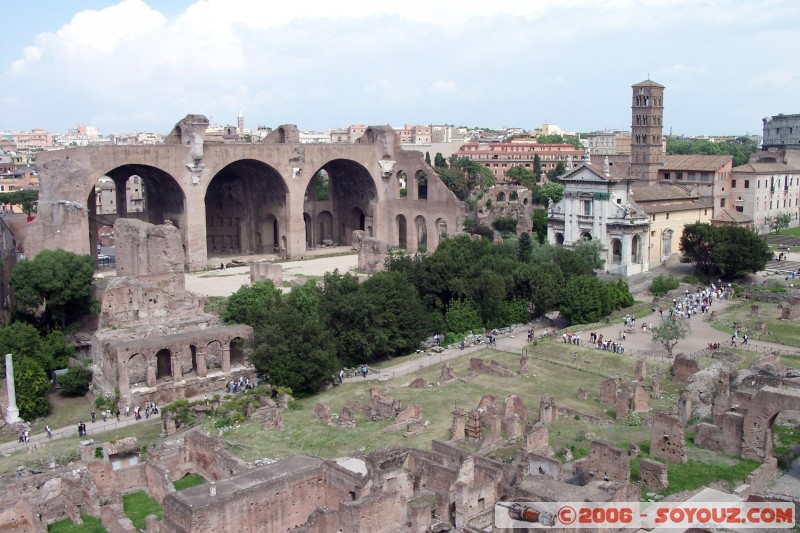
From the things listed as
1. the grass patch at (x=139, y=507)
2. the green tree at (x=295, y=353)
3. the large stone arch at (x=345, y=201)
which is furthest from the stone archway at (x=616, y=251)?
the grass patch at (x=139, y=507)

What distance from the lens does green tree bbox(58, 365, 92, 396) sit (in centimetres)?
3281

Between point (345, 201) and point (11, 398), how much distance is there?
132ft

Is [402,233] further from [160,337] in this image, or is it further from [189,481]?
[189,481]

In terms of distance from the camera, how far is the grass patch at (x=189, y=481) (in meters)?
23.8

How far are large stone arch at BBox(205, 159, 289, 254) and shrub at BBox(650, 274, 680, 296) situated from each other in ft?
87.0

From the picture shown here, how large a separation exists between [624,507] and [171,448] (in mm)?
14011

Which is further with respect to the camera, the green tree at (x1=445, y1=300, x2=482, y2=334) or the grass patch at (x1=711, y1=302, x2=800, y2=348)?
the green tree at (x1=445, y1=300, x2=482, y2=334)

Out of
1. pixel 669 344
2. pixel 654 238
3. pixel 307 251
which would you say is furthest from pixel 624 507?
pixel 307 251

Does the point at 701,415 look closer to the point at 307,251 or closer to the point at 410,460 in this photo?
the point at 410,460

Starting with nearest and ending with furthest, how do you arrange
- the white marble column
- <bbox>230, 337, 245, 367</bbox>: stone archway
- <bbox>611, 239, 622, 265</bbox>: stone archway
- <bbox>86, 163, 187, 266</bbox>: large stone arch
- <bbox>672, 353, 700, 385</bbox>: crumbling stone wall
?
1. the white marble column
2. <bbox>672, 353, 700, 385</bbox>: crumbling stone wall
3. <bbox>230, 337, 245, 367</bbox>: stone archway
4. <bbox>611, 239, 622, 265</bbox>: stone archway
5. <bbox>86, 163, 187, 266</bbox>: large stone arch

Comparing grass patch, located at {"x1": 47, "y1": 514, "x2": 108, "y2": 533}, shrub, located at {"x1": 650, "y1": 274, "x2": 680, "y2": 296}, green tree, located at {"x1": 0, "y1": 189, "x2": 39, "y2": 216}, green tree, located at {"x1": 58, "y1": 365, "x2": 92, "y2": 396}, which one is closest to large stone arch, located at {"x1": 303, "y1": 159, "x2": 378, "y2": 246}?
shrub, located at {"x1": 650, "y1": 274, "x2": 680, "y2": 296}

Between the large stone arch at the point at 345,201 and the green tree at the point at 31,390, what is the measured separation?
34.5m

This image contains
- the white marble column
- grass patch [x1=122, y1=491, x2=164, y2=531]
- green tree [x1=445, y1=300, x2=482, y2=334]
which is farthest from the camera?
green tree [x1=445, y1=300, x2=482, y2=334]

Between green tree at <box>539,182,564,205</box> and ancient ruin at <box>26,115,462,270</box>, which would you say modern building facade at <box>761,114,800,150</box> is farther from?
ancient ruin at <box>26,115,462,270</box>
